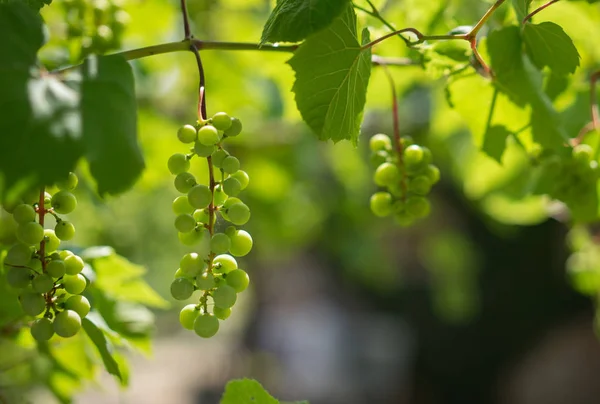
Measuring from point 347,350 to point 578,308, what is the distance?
16.8ft

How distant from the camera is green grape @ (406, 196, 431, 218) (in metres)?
0.91

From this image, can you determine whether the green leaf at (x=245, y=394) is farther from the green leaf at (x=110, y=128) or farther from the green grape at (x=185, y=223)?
the green leaf at (x=110, y=128)

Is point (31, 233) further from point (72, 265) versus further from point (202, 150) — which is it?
point (202, 150)

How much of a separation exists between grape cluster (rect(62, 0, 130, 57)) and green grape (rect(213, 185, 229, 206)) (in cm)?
49

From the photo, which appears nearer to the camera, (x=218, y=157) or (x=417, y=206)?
(x=218, y=157)

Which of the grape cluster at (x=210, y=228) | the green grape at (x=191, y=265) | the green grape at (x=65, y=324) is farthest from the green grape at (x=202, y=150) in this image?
the green grape at (x=65, y=324)

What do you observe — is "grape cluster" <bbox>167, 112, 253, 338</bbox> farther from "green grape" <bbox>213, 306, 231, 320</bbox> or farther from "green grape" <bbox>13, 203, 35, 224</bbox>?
"green grape" <bbox>13, 203, 35, 224</bbox>

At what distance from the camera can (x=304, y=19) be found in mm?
670

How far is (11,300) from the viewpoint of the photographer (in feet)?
3.11

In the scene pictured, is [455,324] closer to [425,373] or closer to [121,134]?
[425,373]

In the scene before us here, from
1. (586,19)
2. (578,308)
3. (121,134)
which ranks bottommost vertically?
(121,134)

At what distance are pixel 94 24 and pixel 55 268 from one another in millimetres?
604

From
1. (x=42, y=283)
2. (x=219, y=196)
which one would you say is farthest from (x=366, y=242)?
(x=42, y=283)

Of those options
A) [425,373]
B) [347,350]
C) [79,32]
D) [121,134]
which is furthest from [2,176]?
[347,350]
